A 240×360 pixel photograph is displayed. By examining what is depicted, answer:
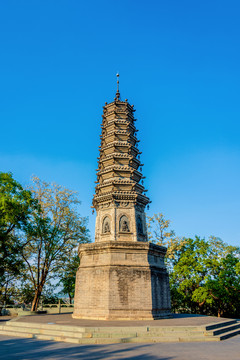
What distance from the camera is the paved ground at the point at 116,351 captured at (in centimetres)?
634

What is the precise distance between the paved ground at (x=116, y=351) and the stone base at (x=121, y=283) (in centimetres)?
540

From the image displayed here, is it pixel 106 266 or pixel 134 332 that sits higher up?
pixel 106 266

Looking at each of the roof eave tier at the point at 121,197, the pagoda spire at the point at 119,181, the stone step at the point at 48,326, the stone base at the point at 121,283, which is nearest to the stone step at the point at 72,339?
the stone step at the point at 48,326

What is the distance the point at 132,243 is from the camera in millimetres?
14859

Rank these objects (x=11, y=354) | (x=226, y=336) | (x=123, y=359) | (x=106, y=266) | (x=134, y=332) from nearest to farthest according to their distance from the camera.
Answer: (x=123, y=359) → (x=11, y=354) → (x=134, y=332) → (x=226, y=336) → (x=106, y=266)

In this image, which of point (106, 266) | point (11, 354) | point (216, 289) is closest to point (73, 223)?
point (106, 266)

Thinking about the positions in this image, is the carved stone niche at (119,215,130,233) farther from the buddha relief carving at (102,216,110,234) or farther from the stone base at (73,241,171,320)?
the stone base at (73,241,171,320)

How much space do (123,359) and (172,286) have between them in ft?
63.5

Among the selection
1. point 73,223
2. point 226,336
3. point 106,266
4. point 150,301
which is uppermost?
point 73,223

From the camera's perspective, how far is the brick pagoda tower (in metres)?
13.5

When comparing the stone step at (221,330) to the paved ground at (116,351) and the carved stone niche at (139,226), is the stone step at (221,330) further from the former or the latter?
the carved stone niche at (139,226)

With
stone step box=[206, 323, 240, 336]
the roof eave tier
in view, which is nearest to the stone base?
the roof eave tier

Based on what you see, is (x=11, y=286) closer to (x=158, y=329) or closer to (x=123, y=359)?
(x=158, y=329)

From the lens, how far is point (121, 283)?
13719 mm
